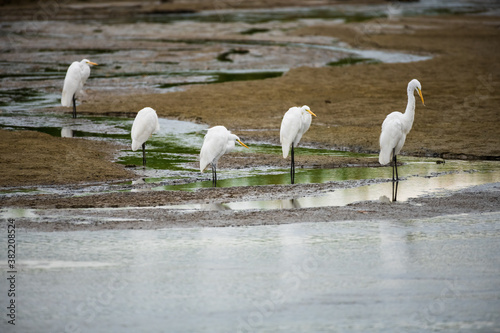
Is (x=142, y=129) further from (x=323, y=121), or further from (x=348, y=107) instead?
(x=348, y=107)

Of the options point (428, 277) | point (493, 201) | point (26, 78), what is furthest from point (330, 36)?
point (428, 277)

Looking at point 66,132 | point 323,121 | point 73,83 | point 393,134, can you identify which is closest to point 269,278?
point 393,134

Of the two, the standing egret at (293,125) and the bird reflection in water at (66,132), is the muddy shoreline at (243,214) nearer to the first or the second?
the standing egret at (293,125)

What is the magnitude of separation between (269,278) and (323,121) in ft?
37.6

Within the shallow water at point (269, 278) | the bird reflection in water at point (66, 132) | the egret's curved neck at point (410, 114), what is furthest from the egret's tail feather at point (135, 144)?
the egret's curved neck at point (410, 114)

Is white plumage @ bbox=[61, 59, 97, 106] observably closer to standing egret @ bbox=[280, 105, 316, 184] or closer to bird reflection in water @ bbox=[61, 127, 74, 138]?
bird reflection in water @ bbox=[61, 127, 74, 138]

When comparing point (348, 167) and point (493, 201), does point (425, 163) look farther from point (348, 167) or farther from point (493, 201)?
point (493, 201)

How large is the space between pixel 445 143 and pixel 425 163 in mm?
1721

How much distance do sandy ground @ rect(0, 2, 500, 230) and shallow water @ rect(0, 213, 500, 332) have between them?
28.2 inches

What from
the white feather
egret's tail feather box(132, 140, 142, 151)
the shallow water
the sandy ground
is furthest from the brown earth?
the shallow water

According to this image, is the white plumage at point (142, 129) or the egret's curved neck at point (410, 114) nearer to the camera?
the egret's curved neck at point (410, 114)

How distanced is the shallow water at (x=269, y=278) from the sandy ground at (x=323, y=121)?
0.72 metres

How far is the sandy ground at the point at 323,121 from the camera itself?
10.8 m

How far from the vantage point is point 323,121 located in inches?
746
